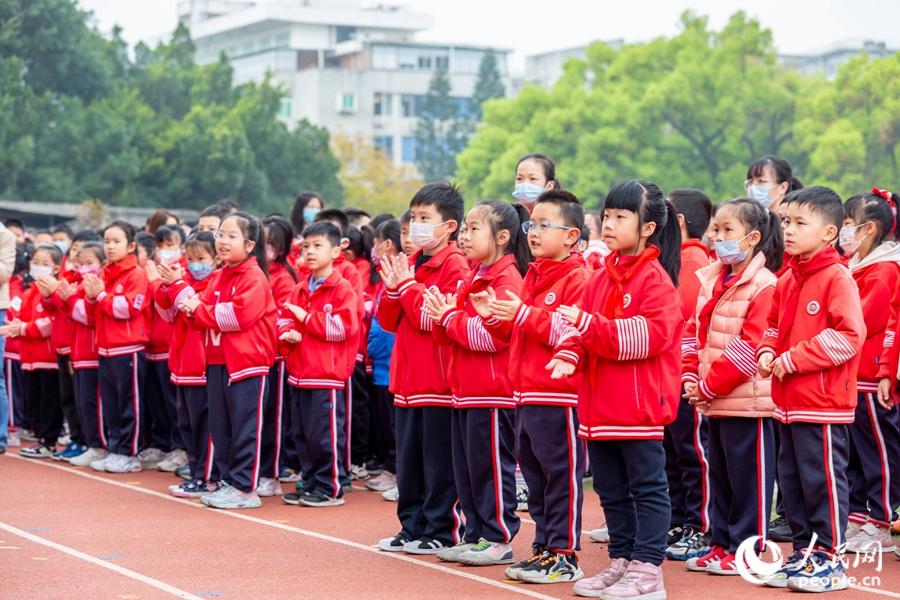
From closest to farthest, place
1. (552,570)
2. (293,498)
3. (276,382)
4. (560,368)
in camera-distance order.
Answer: (560,368) < (552,570) < (293,498) < (276,382)

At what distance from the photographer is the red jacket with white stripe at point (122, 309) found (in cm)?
1155

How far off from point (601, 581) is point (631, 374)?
1028 mm

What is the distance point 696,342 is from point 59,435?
738cm

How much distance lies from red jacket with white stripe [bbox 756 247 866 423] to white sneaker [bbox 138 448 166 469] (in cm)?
638

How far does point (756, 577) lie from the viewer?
7289 mm

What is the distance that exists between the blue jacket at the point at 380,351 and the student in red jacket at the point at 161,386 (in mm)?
1647

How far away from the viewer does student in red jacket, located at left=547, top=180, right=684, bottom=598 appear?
22.6ft

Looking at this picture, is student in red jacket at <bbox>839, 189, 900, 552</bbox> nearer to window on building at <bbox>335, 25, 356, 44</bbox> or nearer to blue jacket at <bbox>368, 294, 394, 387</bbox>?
blue jacket at <bbox>368, 294, 394, 387</bbox>

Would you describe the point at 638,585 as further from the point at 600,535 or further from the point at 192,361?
the point at 192,361

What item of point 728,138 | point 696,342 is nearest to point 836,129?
point 728,138

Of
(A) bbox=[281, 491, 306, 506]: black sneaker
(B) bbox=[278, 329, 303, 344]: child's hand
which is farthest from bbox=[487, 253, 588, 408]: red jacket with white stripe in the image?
(A) bbox=[281, 491, 306, 506]: black sneaker

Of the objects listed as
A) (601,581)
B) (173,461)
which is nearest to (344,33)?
(173,461)

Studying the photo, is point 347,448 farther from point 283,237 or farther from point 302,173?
point 302,173

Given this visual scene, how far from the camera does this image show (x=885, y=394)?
8289 millimetres
